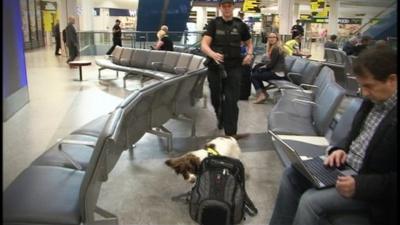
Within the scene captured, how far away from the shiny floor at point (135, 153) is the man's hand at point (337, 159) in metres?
0.86

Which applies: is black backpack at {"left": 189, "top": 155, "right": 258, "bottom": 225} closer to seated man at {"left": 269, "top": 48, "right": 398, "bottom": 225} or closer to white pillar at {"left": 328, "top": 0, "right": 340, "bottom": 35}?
seated man at {"left": 269, "top": 48, "right": 398, "bottom": 225}

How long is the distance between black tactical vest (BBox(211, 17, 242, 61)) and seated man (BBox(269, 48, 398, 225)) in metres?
2.48

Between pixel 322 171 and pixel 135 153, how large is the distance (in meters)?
2.49

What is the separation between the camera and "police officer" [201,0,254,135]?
4473mm

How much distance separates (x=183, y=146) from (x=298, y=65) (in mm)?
3320

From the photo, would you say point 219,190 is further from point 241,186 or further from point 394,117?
point 394,117

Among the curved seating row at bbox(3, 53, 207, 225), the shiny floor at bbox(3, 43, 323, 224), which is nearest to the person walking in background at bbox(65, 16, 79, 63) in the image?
the shiny floor at bbox(3, 43, 323, 224)

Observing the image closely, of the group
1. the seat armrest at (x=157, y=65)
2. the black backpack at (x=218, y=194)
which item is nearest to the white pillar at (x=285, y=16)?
the seat armrest at (x=157, y=65)

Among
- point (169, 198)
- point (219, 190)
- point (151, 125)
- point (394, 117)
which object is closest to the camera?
point (394, 117)

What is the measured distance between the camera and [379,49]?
1857 mm

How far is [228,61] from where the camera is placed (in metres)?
4.50

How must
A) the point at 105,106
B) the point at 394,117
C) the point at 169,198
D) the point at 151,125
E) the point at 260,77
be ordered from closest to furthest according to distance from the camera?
the point at 394,117 < the point at 169,198 < the point at 151,125 < the point at 105,106 < the point at 260,77

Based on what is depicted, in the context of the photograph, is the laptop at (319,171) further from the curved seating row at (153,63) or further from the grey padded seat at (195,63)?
the grey padded seat at (195,63)

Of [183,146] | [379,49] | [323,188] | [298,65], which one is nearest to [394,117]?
[379,49]
